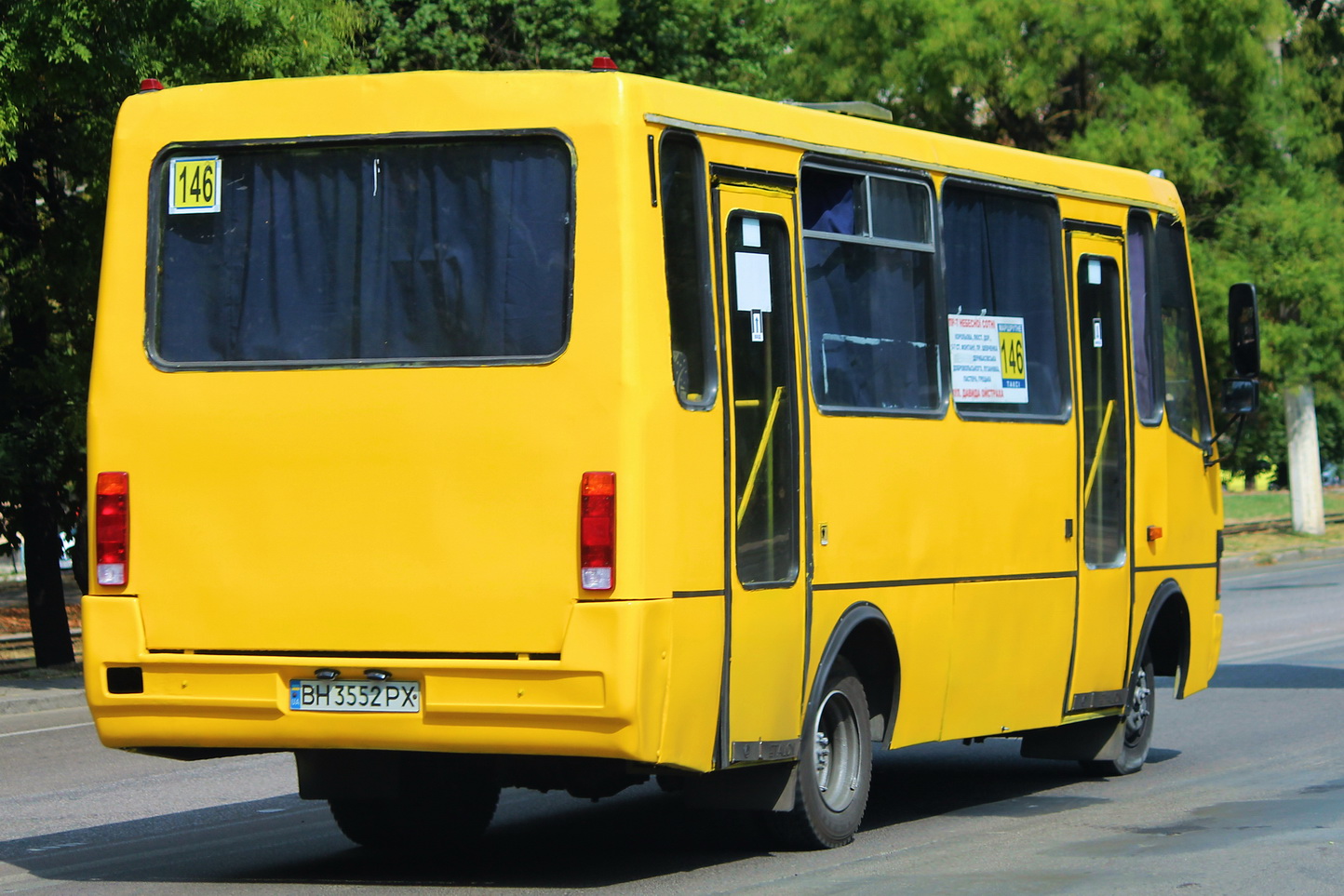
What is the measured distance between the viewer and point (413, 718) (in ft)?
25.5

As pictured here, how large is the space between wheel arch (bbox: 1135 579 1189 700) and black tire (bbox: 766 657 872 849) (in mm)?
3339

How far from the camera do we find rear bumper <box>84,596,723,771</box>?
7.52m

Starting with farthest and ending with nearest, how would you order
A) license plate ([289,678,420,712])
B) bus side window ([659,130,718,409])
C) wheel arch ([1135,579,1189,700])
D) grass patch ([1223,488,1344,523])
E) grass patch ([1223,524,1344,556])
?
grass patch ([1223,488,1344,523]) → grass patch ([1223,524,1344,556]) → wheel arch ([1135,579,1189,700]) → bus side window ([659,130,718,409]) → license plate ([289,678,420,712])

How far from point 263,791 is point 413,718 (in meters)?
4.31

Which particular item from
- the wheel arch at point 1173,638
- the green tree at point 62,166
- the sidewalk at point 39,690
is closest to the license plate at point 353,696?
the wheel arch at point 1173,638

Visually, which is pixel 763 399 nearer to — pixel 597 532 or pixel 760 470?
pixel 760 470

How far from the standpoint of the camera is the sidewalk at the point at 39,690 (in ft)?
58.1

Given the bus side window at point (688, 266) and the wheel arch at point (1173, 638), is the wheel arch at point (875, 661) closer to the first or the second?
the bus side window at point (688, 266)

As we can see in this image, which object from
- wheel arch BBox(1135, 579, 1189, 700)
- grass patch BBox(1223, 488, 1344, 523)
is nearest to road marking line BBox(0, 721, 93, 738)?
wheel arch BBox(1135, 579, 1189, 700)

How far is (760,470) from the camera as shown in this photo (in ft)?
27.5

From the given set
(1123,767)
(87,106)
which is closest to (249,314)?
(1123,767)

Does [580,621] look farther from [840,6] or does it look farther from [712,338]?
[840,6]

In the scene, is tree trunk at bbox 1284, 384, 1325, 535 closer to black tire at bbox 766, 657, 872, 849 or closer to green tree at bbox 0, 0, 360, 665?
green tree at bbox 0, 0, 360, 665

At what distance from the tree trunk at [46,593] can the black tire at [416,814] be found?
1293cm
